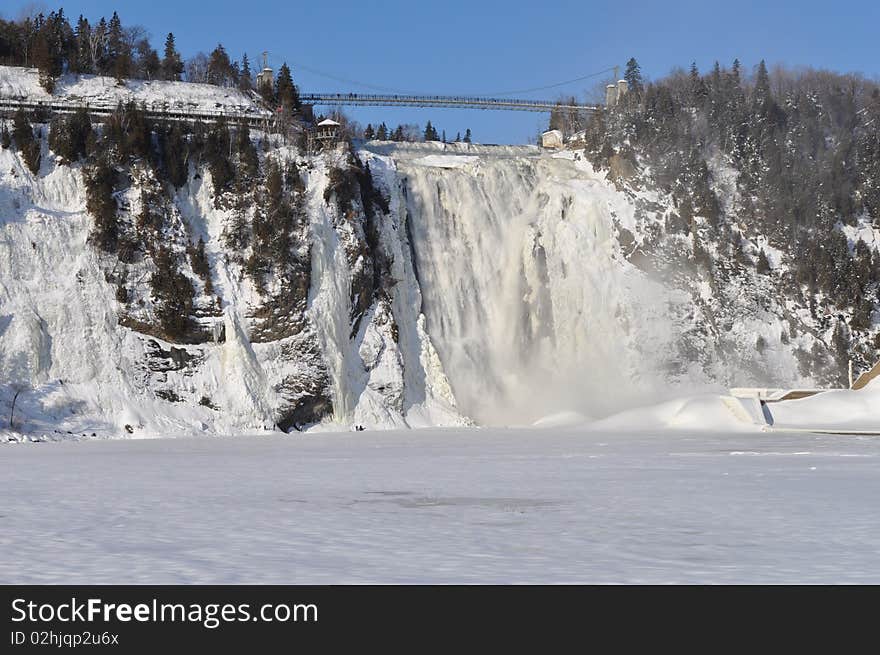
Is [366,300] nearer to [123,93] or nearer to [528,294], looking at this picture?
[528,294]

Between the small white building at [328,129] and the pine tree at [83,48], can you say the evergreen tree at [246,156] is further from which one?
the pine tree at [83,48]

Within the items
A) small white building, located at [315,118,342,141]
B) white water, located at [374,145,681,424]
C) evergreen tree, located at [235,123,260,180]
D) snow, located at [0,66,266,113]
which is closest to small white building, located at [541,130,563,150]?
white water, located at [374,145,681,424]

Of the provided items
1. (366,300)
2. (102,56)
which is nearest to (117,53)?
(102,56)

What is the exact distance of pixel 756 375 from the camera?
56.0m

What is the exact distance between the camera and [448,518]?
13930 mm

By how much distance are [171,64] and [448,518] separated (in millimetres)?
56328

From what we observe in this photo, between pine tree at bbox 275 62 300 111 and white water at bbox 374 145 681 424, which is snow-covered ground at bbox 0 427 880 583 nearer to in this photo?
white water at bbox 374 145 681 424

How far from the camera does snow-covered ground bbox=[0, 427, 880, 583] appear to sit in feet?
33.0

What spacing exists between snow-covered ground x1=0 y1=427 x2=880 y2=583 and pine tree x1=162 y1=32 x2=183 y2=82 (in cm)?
4172

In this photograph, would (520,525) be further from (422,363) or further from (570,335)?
(570,335)

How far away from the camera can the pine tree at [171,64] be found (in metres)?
64.2

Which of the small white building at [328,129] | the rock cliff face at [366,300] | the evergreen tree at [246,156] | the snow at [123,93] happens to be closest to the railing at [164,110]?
the snow at [123,93]

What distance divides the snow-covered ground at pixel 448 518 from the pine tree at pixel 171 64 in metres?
41.7

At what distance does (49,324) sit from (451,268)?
1907 centimetres
